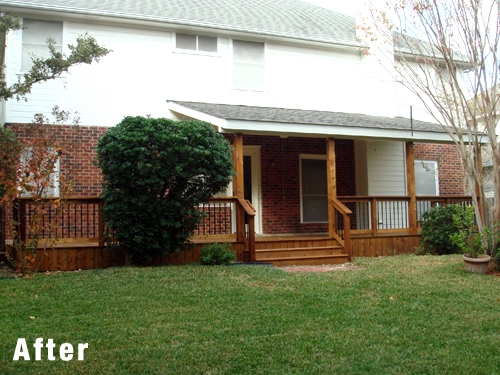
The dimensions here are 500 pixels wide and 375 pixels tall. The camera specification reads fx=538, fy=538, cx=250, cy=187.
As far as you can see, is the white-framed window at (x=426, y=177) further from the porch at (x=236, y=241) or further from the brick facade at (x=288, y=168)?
the porch at (x=236, y=241)

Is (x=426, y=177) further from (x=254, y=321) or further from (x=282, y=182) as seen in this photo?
(x=254, y=321)

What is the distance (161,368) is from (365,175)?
1123 centimetres

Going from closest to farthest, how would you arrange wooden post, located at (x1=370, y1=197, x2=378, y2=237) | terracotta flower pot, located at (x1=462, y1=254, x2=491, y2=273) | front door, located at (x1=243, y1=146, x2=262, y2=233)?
terracotta flower pot, located at (x1=462, y1=254, x2=491, y2=273) → wooden post, located at (x1=370, y1=197, x2=378, y2=237) → front door, located at (x1=243, y1=146, x2=262, y2=233)

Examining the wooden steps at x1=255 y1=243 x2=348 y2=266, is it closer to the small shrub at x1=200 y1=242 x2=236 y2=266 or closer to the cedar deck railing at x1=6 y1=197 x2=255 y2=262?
the cedar deck railing at x1=6 y1=197 x2=255 y2=262

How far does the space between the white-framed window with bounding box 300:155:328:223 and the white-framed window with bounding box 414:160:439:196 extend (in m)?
2.74

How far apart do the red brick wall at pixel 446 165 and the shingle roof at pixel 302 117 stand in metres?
1.55

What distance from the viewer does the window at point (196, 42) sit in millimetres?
13375

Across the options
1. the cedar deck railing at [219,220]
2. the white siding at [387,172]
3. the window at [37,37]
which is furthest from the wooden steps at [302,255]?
the window at [37,37]

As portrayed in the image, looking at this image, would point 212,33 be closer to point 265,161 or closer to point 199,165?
point 265,161

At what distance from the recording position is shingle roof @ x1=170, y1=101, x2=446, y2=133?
37.1 feet

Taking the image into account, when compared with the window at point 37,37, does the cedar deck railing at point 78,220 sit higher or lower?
lower

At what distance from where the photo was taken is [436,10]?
945 cm

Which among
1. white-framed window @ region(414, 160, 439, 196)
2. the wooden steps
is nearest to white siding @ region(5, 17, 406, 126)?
white-framed window @ region(414, 160, 439, 196)

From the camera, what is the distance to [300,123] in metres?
11.4
